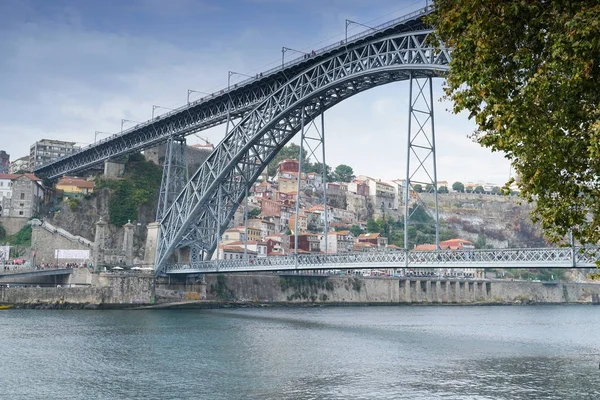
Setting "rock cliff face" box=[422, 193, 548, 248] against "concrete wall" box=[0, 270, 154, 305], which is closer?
"concrete wall" box=[0, 270, 154, 305]

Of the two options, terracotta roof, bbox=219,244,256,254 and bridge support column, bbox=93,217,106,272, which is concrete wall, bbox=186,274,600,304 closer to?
bridge support column, bbox=93,217,106,272

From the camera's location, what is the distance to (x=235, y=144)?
151 feet

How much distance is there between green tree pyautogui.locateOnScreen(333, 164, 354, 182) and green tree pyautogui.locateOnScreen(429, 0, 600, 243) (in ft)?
417

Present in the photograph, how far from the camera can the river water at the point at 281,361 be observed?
18250 millimetres

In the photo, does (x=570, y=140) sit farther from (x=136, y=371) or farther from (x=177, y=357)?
(x=177, y=357)

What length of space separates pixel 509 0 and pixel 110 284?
4133cm

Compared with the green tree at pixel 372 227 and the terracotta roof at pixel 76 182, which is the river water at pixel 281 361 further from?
the green tree at pixel 372 227

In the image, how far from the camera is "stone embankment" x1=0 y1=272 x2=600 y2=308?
46.5 m

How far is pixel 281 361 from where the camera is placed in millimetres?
23469

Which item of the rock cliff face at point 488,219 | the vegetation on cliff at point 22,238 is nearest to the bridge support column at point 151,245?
the vegetation on cliff at point 22,238

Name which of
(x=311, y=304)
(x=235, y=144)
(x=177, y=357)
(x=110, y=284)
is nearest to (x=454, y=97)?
(x=177, y=357)

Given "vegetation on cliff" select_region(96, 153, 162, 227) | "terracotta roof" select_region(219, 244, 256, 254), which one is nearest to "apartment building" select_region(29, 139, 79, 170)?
"vegetation on cliff" select_region(96, 153, 162, 227)

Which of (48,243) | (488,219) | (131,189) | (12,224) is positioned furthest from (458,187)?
(48,243)

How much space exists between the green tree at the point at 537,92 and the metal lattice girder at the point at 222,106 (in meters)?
18.0
